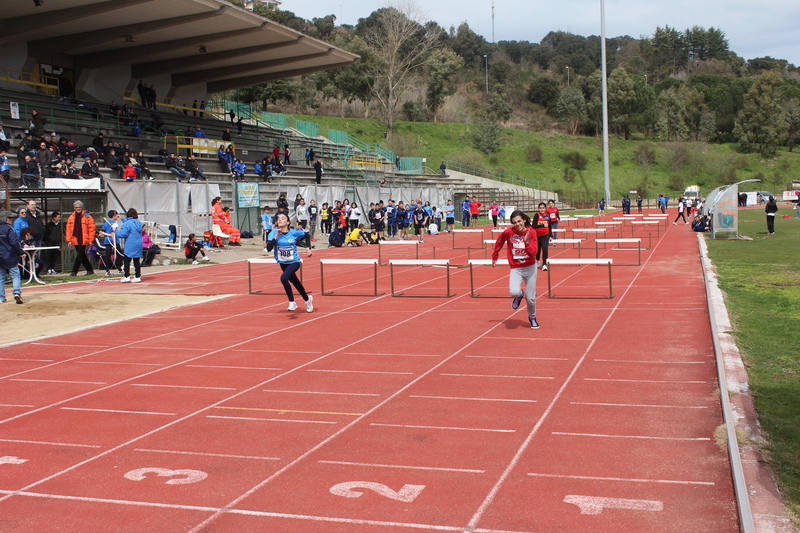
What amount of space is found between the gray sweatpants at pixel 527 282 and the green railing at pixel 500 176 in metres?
59.9

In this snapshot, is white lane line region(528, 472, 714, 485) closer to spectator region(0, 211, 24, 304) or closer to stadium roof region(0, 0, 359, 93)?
spectator region(0, 211, 24, 304)

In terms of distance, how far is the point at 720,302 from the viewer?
1260cm

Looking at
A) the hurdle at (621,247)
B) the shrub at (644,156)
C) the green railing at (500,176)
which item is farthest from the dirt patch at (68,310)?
the shrub at (644,156)

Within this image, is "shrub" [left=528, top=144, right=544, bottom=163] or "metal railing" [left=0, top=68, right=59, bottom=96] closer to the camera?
"metal railing" [left=0, top=68, right=59, bottom=96]

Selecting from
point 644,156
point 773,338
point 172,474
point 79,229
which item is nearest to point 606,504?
point 172,474

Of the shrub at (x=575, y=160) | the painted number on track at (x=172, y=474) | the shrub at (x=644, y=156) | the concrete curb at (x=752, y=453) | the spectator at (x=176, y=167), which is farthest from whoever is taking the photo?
the shrub at (x=644, y=156)

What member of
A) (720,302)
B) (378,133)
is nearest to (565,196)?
(378,133)

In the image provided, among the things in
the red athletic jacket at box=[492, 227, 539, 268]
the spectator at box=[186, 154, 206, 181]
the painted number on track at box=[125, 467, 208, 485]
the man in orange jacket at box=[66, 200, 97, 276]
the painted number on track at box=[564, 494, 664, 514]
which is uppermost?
the spectator at box=[186, 154, 206, 181]

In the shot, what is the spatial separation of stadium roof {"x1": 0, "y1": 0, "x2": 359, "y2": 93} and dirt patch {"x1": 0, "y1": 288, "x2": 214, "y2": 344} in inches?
837

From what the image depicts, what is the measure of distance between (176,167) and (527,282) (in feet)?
79.2

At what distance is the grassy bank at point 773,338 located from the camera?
Result: 5691 millimetres

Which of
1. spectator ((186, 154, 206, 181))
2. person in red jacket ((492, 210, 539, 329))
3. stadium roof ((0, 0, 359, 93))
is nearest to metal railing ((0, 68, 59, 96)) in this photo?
stadium roof ((0, 0, 359, 93))

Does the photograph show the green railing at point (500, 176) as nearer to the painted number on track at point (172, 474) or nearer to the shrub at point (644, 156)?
the shrub at point (644, 156)

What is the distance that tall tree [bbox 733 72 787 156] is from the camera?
91125 mm
